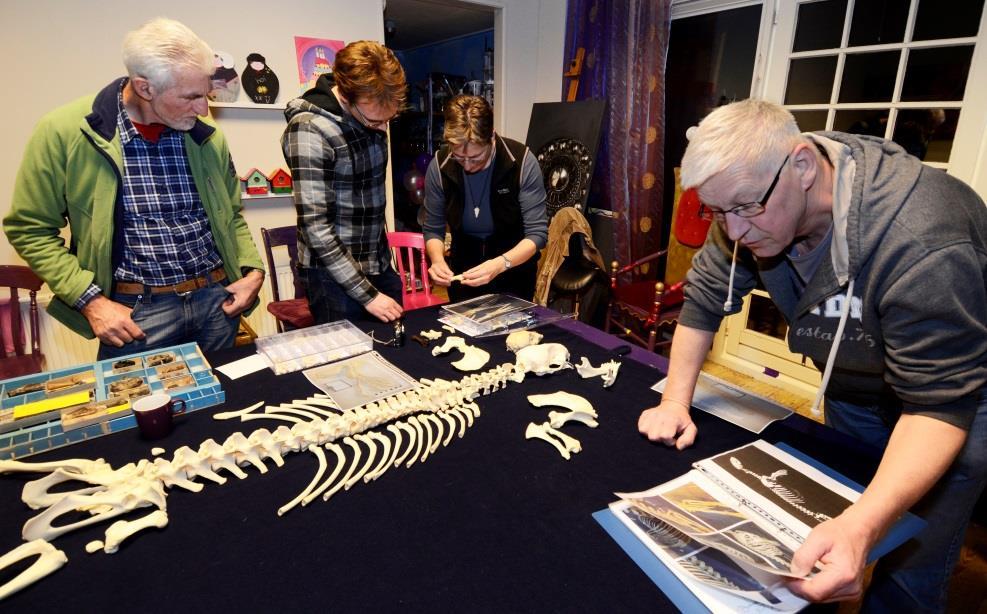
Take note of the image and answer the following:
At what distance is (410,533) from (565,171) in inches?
155

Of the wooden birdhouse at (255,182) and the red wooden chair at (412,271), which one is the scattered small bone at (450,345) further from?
the wooden birdhouse at (255,182)

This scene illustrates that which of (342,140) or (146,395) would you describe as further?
(342,140)

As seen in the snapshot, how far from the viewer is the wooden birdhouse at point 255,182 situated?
3.84 metres

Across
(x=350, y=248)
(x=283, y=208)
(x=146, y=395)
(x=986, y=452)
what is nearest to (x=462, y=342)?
(x=350, y=248)

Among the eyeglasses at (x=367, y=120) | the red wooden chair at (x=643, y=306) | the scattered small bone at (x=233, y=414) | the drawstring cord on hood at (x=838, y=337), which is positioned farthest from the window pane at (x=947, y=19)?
the scattered small bone at (x=233, y=414)

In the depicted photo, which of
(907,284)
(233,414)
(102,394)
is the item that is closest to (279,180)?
(102,394)

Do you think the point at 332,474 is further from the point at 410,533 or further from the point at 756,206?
the point at 756,206

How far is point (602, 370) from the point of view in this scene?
1779 mm

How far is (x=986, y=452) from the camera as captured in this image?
1.32m

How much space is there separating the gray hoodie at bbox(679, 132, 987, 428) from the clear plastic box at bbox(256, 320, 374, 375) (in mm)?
1440

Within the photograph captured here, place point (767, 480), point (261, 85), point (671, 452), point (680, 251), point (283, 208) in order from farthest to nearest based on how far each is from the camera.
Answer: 1. point (680, 251)
2. point (283, 208)
3. point (261, 85)
4. point (671, 452)
5. point (767, 480)

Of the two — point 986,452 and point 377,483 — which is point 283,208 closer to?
point 377,483

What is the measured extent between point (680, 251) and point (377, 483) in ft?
12.2

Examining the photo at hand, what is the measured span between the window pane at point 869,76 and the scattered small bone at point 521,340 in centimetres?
281
